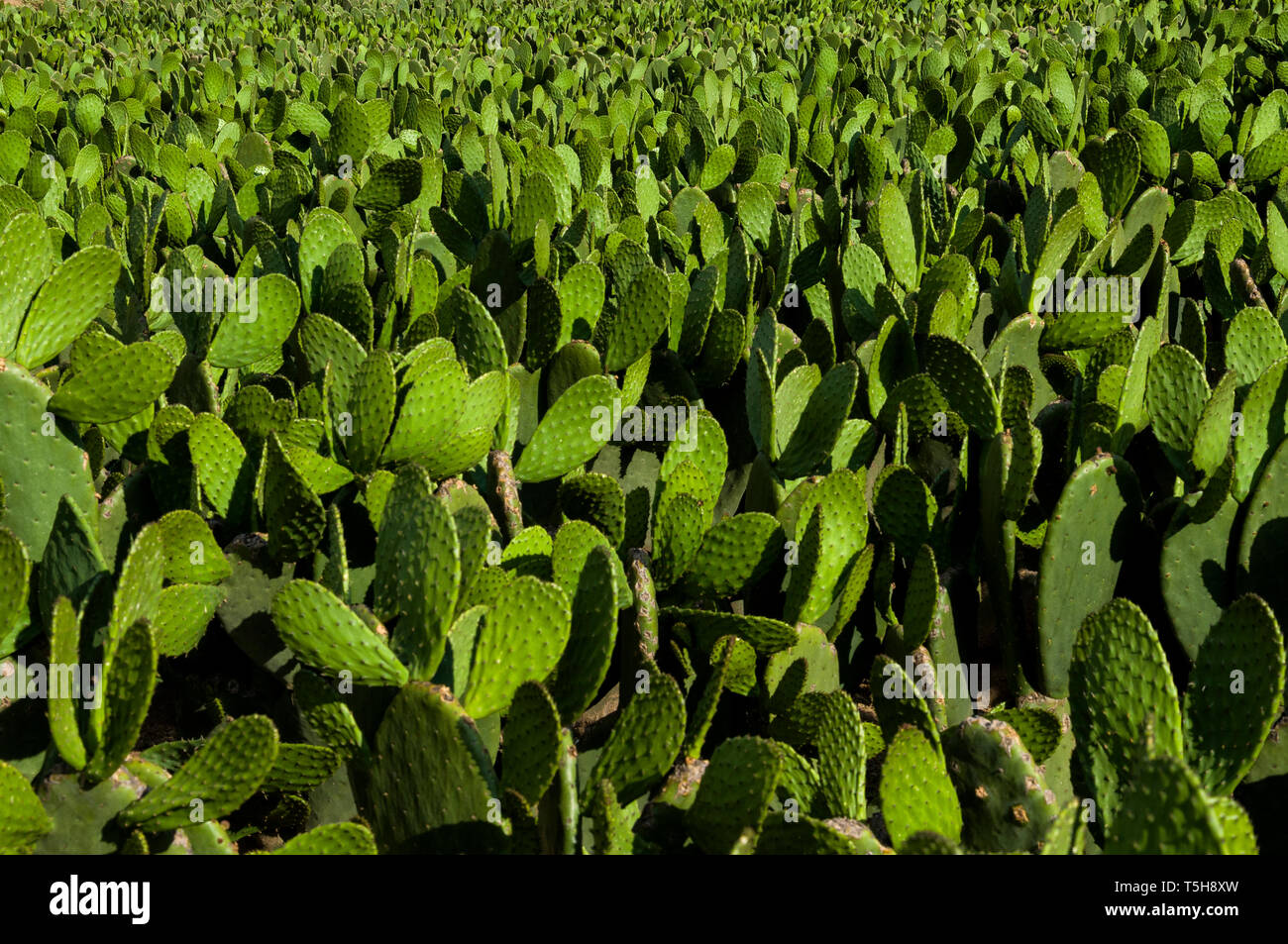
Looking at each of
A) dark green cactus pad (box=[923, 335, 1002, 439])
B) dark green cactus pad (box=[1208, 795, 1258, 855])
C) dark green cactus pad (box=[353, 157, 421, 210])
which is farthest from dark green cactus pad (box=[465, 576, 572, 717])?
dark green cactus pad (box=[353, 157, 421, 210])

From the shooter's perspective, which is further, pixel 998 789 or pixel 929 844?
pixel 998 789

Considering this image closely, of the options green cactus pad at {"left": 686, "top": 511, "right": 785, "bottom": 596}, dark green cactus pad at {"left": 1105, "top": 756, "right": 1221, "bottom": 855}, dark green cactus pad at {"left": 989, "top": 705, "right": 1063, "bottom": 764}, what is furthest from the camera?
green cactus pad at {"left": 686, "top": 511, "right": 785, "bottom": 596}

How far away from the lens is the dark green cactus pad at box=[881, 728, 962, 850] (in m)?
1.50

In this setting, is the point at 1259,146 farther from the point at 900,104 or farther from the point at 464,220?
the point at 464,220

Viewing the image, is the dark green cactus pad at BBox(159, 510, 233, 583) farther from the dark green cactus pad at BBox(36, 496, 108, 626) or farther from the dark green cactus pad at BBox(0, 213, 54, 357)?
the dark green cactus pad at BBox(0, 213, 54, 357)

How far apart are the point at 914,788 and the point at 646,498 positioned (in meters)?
0.87

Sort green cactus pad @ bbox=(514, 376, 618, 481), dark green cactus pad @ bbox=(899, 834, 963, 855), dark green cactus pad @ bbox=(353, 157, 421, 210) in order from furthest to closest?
dark green cactus pad @ bbox=(353, 157, 421, 210) → green cactus pad @ bbox=(514, 376, 618, 481) → dark green cactus pad @ bbox=(899, 834, 963, 855)

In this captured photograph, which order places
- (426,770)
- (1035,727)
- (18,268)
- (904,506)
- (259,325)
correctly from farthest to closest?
1. (259,325)
2. (904,506)
3. (18,268)
4. (1035,727)
5. (426,770)

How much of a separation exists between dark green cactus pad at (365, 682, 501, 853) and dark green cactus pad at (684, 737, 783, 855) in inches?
11.1

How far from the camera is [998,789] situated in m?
1.68

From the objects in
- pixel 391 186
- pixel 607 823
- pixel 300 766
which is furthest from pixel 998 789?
pixel 391 186

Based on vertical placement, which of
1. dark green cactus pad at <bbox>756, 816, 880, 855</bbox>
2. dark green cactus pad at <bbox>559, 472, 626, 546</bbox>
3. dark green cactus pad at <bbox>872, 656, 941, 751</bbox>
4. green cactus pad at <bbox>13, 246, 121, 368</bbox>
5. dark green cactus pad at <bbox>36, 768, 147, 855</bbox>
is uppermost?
green cactus pad at <bbox>13, 246, 121, 368</bbox>

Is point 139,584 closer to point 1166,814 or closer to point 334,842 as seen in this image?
point 334,842

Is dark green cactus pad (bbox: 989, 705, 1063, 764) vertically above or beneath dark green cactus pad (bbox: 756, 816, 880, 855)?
above
